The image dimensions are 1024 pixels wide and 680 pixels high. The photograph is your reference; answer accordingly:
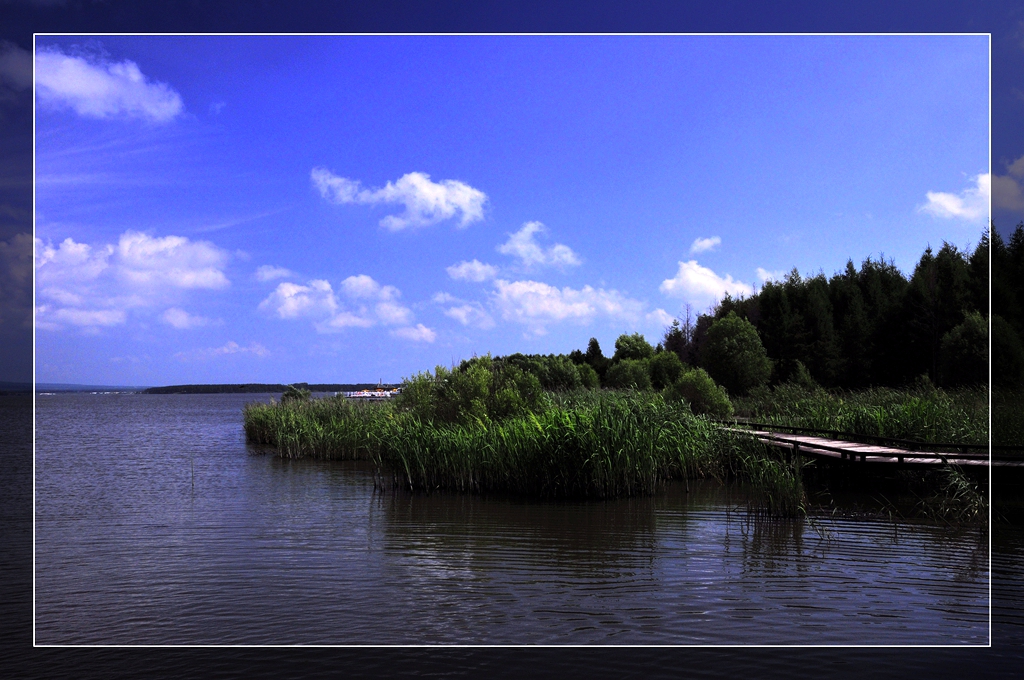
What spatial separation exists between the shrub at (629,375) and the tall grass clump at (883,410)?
328 centimetres

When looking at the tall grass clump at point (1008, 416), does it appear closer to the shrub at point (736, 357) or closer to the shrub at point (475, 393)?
the shrub at point (475, 393)

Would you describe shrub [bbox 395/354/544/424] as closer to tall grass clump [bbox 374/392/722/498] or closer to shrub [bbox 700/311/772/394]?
tall grass clump [bbox 374/392/722/498]

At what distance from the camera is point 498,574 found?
662 centimetres

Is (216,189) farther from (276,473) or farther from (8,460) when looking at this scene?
(8,460)

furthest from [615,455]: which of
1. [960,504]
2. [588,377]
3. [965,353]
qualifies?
[588,377]

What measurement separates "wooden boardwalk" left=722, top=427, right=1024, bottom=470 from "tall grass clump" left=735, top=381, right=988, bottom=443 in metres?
0.51

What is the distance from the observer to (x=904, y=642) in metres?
4.79

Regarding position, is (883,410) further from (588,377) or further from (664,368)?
(588,377)

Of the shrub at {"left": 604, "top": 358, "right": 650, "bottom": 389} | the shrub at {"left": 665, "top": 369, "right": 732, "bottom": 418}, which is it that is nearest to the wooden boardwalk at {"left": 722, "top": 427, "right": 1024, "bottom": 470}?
the shrub at {"left": 665, "top": 369, "right": 732, "bottom": 418}

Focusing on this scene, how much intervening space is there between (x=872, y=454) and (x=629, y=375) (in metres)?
9.67

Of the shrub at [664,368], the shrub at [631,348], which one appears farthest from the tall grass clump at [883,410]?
Answer: the shrub at [631,348]

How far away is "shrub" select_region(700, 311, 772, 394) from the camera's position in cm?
1755

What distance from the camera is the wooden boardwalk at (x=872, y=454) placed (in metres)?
10.1

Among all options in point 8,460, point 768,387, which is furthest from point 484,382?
point 8,460
